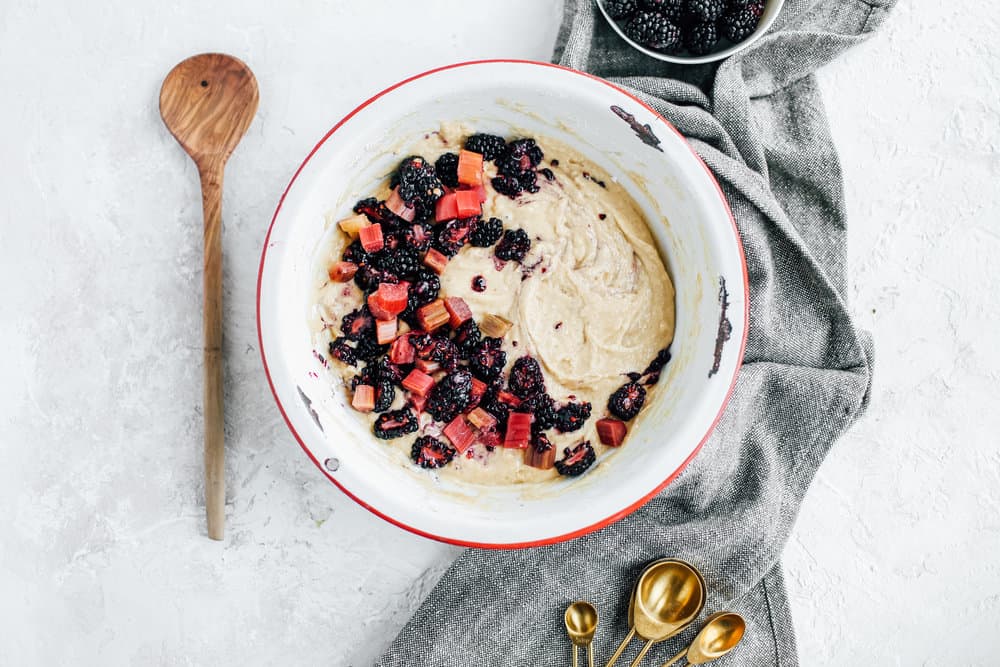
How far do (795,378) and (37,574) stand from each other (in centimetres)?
234

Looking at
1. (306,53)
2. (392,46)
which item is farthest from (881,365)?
Answer: (306,53)

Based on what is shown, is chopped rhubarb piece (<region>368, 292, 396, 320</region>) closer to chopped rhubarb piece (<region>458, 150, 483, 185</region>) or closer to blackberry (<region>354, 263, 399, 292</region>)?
blackberry (<region>354, 263, 399, 292</region>)

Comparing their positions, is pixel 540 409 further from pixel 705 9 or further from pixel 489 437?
pixel 705 9

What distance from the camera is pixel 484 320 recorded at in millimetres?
2062

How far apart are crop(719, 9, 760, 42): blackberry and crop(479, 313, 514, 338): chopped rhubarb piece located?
3.44 ft

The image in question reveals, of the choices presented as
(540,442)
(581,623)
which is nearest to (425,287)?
(540,442)

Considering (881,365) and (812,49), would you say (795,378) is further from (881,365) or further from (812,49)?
(812,49)

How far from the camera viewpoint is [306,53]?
2.29 metres

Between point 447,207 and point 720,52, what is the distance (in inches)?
36.4

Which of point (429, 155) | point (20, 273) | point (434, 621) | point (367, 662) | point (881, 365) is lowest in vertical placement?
point (367, 662)

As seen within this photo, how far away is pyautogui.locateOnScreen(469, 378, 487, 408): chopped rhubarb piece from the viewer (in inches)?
80.1

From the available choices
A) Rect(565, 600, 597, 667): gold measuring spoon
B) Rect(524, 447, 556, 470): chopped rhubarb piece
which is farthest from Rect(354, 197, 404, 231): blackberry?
Rect(565, 600, 597, 667): gold measuring spoon

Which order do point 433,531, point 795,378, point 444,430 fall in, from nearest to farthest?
point 433,531, point 444,430, point 795,378

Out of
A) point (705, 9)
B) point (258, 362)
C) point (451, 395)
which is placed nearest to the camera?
point (451, 395)
